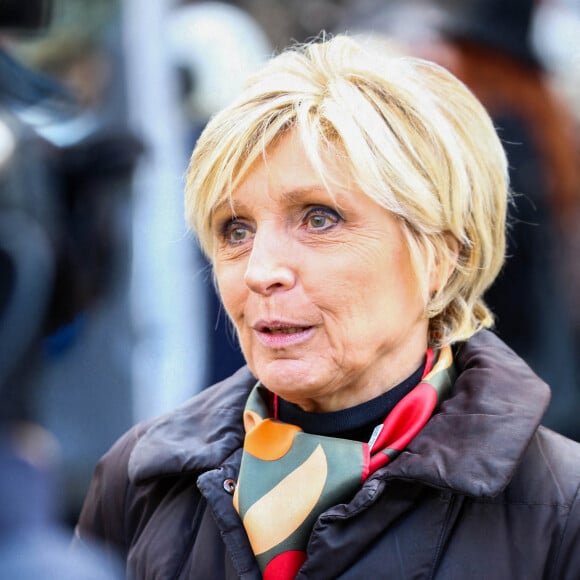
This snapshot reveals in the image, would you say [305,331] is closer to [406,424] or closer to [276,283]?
[276,283]

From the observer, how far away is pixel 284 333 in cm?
189

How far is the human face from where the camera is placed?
1857mm

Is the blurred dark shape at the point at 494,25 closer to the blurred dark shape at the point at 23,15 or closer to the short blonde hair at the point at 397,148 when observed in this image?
the blurred dark shape at the point at 23,15

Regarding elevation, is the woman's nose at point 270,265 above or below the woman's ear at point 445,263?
above

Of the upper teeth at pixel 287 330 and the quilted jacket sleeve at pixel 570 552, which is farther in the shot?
the upper teeth at pixel 287 330

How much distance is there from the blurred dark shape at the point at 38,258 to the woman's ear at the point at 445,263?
81 cm

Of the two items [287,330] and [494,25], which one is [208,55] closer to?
[494,25]

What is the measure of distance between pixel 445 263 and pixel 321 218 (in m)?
0.28

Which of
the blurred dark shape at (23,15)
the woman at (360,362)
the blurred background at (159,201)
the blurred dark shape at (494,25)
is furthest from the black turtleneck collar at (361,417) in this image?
the blurred dark shape at (494,25)

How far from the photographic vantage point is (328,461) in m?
1.85

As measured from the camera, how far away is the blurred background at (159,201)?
3.54 m

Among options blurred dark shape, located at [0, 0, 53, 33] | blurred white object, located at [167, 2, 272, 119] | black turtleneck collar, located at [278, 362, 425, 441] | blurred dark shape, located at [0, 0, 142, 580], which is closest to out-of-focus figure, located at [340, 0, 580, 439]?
blurred white object, located at [167, 2, 272, 119]

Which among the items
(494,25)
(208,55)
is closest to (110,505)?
(494,25)

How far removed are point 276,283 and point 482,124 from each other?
0.54 m
